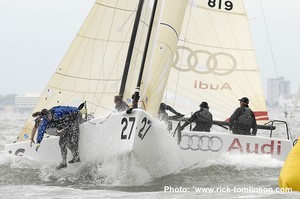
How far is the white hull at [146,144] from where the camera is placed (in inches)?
397

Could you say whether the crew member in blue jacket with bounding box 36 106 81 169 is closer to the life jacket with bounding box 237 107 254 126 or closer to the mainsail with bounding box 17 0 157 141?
the mainsail with bounding box 17 0 157 141

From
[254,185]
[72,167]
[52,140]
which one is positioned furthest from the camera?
[52,140]

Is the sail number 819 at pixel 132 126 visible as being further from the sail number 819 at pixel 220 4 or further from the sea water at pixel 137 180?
the sail number 819 at pixel 220 4

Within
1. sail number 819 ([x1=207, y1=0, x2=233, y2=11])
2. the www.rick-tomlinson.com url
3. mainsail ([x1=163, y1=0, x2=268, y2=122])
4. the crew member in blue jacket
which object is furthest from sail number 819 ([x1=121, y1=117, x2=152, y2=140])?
sail number 819 ([x1=207, y1=0, x2=233, y2=11])

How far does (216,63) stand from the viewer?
51.1 ft

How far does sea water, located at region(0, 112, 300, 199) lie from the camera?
358 inches

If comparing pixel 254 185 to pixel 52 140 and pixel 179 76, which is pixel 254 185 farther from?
pixel 179 76

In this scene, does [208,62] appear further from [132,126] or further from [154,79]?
[132,126]

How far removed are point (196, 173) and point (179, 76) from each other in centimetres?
409

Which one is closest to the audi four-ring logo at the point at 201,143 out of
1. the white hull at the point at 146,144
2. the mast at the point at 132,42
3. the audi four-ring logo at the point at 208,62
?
the white hull at the point at 146,144

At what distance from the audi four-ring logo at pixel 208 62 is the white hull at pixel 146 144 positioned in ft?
9.56

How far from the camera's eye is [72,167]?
11.1m

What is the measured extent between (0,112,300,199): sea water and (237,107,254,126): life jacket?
0.64 metres

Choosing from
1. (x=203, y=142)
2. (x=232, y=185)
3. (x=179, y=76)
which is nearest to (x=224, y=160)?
(x=203, y=142)
